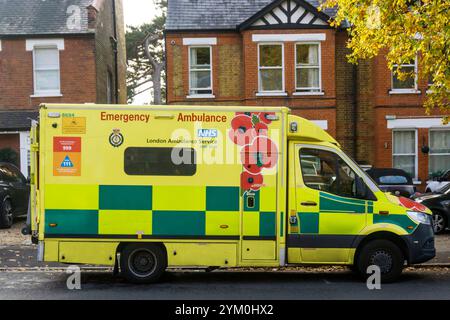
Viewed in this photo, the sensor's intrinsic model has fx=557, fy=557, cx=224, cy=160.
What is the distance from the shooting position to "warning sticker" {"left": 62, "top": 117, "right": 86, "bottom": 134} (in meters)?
7.98

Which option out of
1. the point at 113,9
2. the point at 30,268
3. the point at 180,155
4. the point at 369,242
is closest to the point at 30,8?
the point at 113,9

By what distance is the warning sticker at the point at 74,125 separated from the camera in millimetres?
7984

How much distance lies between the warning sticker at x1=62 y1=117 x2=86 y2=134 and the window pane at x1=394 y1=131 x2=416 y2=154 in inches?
570

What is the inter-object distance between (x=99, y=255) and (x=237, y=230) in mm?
2009

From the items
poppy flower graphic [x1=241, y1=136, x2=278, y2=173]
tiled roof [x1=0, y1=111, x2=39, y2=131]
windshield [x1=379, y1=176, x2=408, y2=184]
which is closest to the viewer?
poppy flower graphic [x1=241, y1=136, x2=278, y2=173]

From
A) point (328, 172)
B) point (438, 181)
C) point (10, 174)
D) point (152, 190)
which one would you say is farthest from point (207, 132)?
point (438, 181)

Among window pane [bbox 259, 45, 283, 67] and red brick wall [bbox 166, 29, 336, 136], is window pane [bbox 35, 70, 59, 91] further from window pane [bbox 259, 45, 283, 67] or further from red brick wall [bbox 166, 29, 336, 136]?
window pane [bbox 259, 45, 283, 67]

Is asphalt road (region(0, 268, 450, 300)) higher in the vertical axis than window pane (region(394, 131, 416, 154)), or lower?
lower

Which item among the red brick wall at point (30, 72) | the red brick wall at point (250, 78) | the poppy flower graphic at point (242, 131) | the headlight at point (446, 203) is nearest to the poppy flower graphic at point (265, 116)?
the poppy flower graphic at point (242, 131)

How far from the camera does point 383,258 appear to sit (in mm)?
8219

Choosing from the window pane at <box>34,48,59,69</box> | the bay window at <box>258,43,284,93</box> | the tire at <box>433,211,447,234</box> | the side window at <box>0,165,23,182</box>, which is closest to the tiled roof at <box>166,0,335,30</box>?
the bay window at <box>258,43,284,93</box>

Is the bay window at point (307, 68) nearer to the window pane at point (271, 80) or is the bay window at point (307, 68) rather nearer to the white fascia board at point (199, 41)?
the window pane at point (271, 80)

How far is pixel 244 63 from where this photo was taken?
19812mm

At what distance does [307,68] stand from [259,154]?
12.4m
